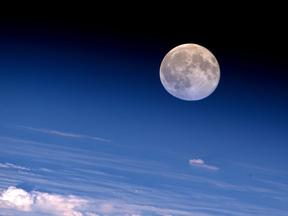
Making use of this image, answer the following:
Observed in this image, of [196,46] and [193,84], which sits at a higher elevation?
[196,46]

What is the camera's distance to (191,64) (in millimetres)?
21344

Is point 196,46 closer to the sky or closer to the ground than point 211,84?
closer to the sky

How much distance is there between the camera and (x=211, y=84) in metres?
21.8

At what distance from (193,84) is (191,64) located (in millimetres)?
1033

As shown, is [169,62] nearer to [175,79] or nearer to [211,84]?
[175,79]

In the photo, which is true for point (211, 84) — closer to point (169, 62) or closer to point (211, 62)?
point (211, 62)

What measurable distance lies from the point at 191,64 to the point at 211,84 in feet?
5.14

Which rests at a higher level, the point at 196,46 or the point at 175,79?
the point at 196,46

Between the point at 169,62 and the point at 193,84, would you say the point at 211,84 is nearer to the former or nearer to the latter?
the point at 193,84

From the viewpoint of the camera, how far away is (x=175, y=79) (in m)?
21.7

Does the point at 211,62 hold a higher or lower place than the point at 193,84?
higher

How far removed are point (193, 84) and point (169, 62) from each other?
1.74m

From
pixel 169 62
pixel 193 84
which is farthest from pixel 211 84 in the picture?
pixel 169 62
